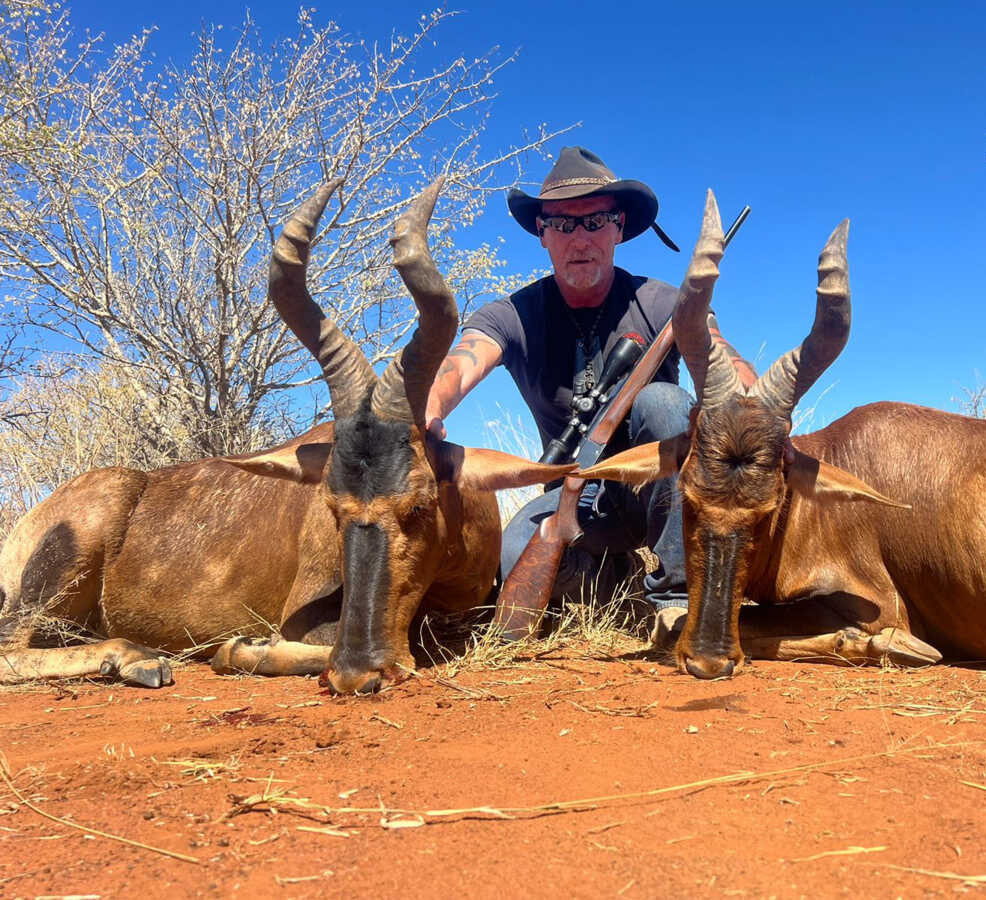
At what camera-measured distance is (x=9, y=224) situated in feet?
31.2

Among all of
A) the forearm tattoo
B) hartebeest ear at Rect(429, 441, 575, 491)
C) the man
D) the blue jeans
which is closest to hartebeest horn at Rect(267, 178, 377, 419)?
hartebeest ear at Rect(429, 441, 575, 491)

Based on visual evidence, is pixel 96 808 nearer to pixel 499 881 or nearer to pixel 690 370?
pixel 499 881

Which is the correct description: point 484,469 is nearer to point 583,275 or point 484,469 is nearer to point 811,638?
point 811,638

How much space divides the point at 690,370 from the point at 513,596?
183 cm

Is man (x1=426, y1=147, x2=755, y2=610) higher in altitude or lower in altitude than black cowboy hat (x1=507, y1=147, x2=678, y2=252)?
lower

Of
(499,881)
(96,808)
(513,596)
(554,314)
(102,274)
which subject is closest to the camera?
(499,881)

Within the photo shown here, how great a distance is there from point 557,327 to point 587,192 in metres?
1.10

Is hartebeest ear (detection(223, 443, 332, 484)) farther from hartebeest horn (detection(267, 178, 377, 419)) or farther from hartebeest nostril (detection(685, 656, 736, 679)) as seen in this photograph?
hartebeest nostril (detection(685, 656, 736, 679))

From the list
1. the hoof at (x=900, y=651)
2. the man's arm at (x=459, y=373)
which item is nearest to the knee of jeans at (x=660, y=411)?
the man's arm at (x=459, y=373)

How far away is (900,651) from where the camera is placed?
15.2ft

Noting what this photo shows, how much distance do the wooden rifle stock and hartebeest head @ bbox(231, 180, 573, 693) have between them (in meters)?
0.63

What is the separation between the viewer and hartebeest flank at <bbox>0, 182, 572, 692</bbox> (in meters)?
4.45

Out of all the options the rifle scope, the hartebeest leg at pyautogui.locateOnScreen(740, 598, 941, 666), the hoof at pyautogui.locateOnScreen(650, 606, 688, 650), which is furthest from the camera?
the rifle scope

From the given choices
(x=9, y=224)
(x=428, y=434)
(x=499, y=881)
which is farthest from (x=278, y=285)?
(x=9, y=224)
